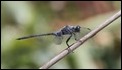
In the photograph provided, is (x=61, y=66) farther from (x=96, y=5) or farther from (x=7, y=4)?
(x=96, y=5)

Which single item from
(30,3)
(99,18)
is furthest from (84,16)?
(30,3)

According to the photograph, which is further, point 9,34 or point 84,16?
point 84,16

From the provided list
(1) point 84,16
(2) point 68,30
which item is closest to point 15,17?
(1) point 84,16

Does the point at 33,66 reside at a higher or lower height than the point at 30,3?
lower

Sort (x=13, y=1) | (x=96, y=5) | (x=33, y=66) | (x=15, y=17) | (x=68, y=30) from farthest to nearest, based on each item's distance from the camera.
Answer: (x=96, y=5)
(x=13, y=1)
(x=15, y=17)
(x=33, y=66)
(x=68, y=30)

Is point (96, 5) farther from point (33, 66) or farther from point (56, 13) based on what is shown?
point (33, 66)

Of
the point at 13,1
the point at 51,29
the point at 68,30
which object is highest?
the point at 68,30

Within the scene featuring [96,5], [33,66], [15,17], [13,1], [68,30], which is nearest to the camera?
[68,30]
